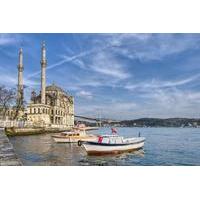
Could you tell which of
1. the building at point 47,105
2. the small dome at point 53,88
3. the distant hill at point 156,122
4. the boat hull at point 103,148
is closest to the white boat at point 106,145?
the boat hull at point 103,148

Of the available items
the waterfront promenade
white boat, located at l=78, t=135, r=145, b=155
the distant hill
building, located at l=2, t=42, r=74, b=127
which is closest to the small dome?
building, located at l=2, t=42, r=74, b=127

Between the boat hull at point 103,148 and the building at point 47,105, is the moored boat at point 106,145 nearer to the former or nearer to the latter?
the boat hull at point 103,148

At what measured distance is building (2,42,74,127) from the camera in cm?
910

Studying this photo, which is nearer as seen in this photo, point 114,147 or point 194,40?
point 194,40

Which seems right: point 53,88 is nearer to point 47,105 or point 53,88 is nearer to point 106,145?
point 47,105

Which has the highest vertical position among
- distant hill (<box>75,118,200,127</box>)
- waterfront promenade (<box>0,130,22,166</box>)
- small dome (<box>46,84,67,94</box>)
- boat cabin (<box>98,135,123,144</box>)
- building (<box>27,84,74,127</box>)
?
small dome (<box>46,84,67,94</box>)

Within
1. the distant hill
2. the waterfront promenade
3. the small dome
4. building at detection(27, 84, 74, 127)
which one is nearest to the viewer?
the waterfront promenade

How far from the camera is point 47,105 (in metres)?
10.5

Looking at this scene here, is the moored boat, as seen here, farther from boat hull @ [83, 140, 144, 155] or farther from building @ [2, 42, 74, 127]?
building @ [2, 42, 74, 127]

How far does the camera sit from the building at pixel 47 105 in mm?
9101
